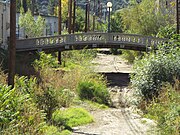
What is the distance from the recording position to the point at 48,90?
39.1 feet

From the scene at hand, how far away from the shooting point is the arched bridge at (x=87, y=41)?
90.3 feet

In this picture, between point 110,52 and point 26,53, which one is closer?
point 26,53

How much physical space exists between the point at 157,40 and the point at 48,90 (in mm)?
16911

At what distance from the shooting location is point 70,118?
12.9 meters

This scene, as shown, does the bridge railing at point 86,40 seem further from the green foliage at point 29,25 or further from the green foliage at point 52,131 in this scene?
the green foliage at point 52,131

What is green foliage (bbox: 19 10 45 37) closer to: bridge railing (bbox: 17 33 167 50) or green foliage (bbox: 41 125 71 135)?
bridge railing (bbox: 17 33 167 50)

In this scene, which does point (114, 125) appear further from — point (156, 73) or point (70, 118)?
point (156, 73)

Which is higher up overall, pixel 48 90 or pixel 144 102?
pixel 48 90

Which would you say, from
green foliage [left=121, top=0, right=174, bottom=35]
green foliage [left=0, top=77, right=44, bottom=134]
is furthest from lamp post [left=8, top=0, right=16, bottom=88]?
green foliage [left=121, top=0, right=174, bottom=35]

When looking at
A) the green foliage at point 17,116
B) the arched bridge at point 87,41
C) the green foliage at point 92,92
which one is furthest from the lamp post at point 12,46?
the arched bridge at point 87,41

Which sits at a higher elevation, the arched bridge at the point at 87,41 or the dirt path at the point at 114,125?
the arched bridge at the point at 87,41

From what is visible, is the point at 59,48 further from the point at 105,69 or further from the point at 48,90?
the point at 48,90

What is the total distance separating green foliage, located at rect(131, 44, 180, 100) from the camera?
16125 millimetres

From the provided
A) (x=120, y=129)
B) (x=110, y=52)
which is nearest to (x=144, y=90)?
(x=120, y=129)
